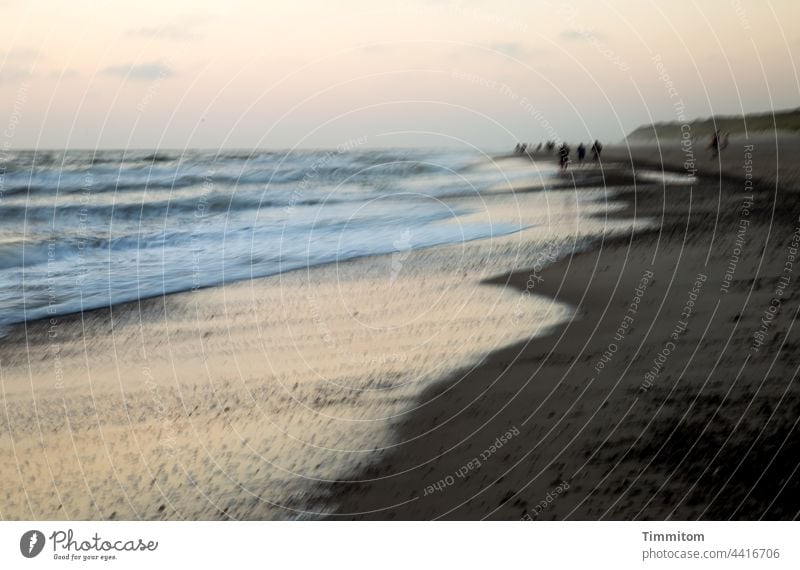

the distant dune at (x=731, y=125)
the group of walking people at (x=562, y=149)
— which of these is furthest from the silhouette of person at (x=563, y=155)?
the distant dune at (x=731, y=125)

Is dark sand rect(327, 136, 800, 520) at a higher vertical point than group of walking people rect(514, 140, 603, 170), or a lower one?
lower

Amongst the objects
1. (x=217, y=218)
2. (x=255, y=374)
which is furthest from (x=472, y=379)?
(x=217, y=218)

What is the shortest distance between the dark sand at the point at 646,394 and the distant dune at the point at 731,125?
108 mm

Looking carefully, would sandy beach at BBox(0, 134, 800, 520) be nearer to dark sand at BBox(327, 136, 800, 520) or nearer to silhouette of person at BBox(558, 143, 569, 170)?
dark sand at BBox(327, 136, 800, 520)

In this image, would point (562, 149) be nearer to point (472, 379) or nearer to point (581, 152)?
point (581, 152)

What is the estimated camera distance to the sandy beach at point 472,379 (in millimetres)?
4801

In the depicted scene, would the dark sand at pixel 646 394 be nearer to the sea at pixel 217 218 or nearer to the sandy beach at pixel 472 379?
the sandy beach at pixel 472 379

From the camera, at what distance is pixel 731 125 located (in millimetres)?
5832

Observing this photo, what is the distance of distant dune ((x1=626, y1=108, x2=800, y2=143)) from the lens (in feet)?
18.9

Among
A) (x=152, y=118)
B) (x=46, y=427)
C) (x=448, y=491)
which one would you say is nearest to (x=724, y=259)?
(x=448, y=491)

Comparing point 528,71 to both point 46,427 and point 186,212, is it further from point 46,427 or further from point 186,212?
point 46,427

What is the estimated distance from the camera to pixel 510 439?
4965 millimetres

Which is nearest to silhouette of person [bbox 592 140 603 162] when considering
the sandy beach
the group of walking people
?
the group of walking people

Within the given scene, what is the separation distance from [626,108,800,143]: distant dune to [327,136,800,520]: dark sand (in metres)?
0.11
